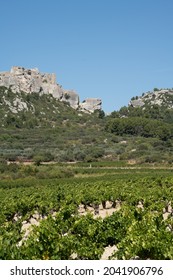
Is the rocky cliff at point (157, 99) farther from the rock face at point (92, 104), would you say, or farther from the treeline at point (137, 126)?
the treeline at point (137, 126)

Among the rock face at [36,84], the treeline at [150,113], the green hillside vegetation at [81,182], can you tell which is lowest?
the green hillside vegetation at [81,182]

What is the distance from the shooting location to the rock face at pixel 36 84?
126 metres

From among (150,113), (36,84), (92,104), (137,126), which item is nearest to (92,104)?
(92,104)

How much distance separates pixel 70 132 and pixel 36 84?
3438 centimetres

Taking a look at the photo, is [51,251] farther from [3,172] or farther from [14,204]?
[3,172]

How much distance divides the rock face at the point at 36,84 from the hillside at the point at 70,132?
79 centimetres

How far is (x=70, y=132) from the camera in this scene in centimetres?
10619

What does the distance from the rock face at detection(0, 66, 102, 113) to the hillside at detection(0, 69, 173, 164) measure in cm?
79

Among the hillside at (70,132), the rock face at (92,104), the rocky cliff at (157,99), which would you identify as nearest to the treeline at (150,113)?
the hillside at (70,132)

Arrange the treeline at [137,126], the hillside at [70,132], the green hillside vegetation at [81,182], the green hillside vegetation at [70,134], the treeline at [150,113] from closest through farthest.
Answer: the green hillside vegetation at [81,182]
the green hillside vegetation at [70,134]
the hillside at [70,132]
the treeline at [137,126]
the treeline at [150,113]

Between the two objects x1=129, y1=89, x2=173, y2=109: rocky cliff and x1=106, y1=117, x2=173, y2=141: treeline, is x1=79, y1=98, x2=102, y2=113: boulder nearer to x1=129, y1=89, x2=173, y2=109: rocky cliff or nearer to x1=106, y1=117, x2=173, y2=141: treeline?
x1=129, y1=89, x2=173, y2=109: rocky cliff

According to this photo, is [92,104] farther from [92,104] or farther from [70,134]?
[70,134]

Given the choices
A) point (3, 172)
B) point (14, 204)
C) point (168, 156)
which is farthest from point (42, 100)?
point (14, 204)

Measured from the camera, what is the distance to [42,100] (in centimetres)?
12650
